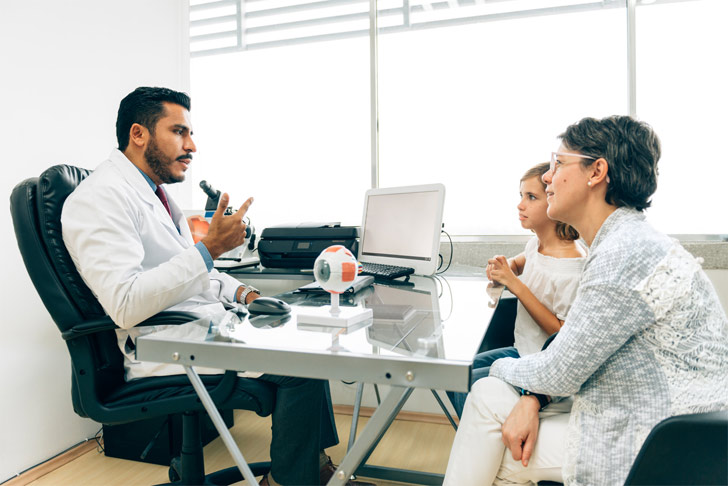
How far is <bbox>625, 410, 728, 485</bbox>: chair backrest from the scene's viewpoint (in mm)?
818

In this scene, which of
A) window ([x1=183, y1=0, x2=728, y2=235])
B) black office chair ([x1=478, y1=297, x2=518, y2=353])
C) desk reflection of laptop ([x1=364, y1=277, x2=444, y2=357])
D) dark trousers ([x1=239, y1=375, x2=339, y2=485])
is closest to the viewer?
desk reflection of laptop ([x1=364, y1=277, x2=444, y2=357])

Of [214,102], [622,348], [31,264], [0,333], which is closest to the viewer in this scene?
[622,348]

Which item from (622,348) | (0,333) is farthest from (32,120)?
(622,348)

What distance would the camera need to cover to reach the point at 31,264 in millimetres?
1368

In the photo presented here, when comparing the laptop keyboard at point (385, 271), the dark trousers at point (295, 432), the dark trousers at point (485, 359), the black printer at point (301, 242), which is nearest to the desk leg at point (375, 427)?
the dark trousers at point (295, 432)

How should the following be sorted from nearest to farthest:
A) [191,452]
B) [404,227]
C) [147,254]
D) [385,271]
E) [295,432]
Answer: [295,432] → [191,452] → [147,254] → [385,271] → [404,227]

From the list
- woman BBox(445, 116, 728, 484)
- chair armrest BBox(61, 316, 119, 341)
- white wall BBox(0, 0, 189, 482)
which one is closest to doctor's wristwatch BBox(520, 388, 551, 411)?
woman BBox(445, 116, 728, 484)

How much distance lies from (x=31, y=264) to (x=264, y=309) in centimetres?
67

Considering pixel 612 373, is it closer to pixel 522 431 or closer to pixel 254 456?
pixel 522 431

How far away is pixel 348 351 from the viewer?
901 mm

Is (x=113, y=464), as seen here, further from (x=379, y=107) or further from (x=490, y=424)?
(x=379, y=107)

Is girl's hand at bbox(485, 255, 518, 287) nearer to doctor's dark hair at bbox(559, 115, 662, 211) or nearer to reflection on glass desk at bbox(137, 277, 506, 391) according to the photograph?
reflection on glass desk at bbox(137, 277, 506, 391)

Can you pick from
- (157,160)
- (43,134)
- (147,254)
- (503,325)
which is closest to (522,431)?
(503,325)

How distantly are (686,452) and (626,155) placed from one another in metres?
0.60
